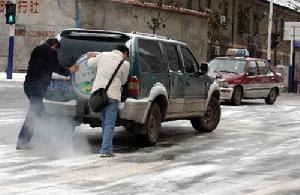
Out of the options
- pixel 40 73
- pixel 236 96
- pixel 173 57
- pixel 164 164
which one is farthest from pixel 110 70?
pixel 236 96

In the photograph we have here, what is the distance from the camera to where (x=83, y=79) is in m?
10.1

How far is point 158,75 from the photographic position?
10.9 m

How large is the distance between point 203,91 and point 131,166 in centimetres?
413

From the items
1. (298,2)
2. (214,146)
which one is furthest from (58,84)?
(298,2)

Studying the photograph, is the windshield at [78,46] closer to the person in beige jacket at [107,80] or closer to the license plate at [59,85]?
the license plate at [59,85]

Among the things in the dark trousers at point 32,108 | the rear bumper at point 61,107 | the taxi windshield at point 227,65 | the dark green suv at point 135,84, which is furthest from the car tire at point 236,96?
the dark trousers at point 32,108

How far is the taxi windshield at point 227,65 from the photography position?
22.2 meters

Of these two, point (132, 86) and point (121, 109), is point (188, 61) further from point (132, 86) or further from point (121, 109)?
point (121, 109)

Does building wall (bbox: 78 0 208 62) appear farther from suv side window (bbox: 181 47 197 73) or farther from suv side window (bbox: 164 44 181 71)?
suv side window (bbox: 164 44 181 71)

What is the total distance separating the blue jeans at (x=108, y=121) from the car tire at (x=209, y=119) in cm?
390

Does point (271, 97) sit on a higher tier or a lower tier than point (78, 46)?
lower

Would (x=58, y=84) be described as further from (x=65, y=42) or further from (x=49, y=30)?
(x=49, y=30)

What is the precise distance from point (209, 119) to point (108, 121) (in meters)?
4.32

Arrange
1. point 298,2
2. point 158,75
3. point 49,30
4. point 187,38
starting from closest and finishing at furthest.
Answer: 1. point 158,75
2. point 49,30
3. point 187,38
4. point 298,2
